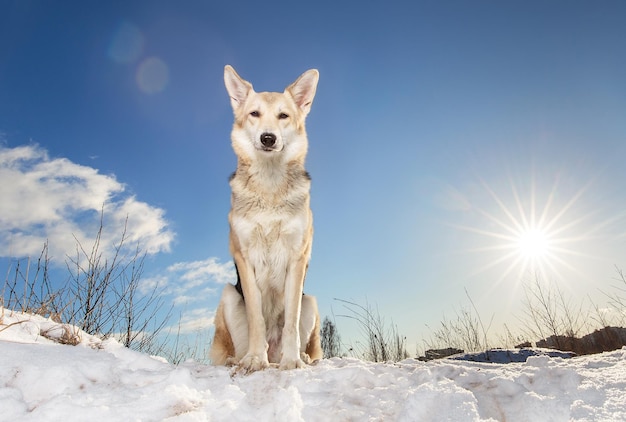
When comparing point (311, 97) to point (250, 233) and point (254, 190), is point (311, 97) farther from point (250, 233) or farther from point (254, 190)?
point (250, 233)

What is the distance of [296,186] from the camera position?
4992mm

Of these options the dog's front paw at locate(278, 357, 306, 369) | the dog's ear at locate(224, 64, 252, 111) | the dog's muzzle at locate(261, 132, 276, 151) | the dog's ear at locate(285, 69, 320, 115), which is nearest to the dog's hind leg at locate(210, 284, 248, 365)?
the dog's front paw at locate(278, 357, 306, 369)

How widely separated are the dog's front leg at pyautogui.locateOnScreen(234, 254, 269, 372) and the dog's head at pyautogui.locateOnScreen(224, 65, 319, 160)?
4.26 feet

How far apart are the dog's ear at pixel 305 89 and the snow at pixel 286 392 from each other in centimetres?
325

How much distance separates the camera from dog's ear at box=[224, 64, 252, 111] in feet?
18.0

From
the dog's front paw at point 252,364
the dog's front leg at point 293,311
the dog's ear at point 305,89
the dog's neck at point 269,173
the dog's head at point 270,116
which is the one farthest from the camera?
the dog's ear at point 305,89

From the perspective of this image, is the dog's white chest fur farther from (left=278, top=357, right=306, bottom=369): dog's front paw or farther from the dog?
(left=278, top=357, right=306, bottom=369): dog's front paw

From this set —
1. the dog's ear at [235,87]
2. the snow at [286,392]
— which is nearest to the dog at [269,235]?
the dog's ear at [235,87]

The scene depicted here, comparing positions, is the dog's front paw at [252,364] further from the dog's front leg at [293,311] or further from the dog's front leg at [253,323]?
the dog's front leg at [293,311]

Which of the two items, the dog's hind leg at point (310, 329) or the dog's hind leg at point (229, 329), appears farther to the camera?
the dog's hind leg at point (310, 329)

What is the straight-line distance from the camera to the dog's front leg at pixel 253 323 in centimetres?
400

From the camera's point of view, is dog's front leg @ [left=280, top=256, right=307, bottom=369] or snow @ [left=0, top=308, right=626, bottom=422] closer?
snow @ [left=0, top=308, right=626, bottom=422]

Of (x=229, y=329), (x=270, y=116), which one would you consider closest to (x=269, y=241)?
(x=229, y=329)

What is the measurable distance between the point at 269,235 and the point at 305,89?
6.57 ft
